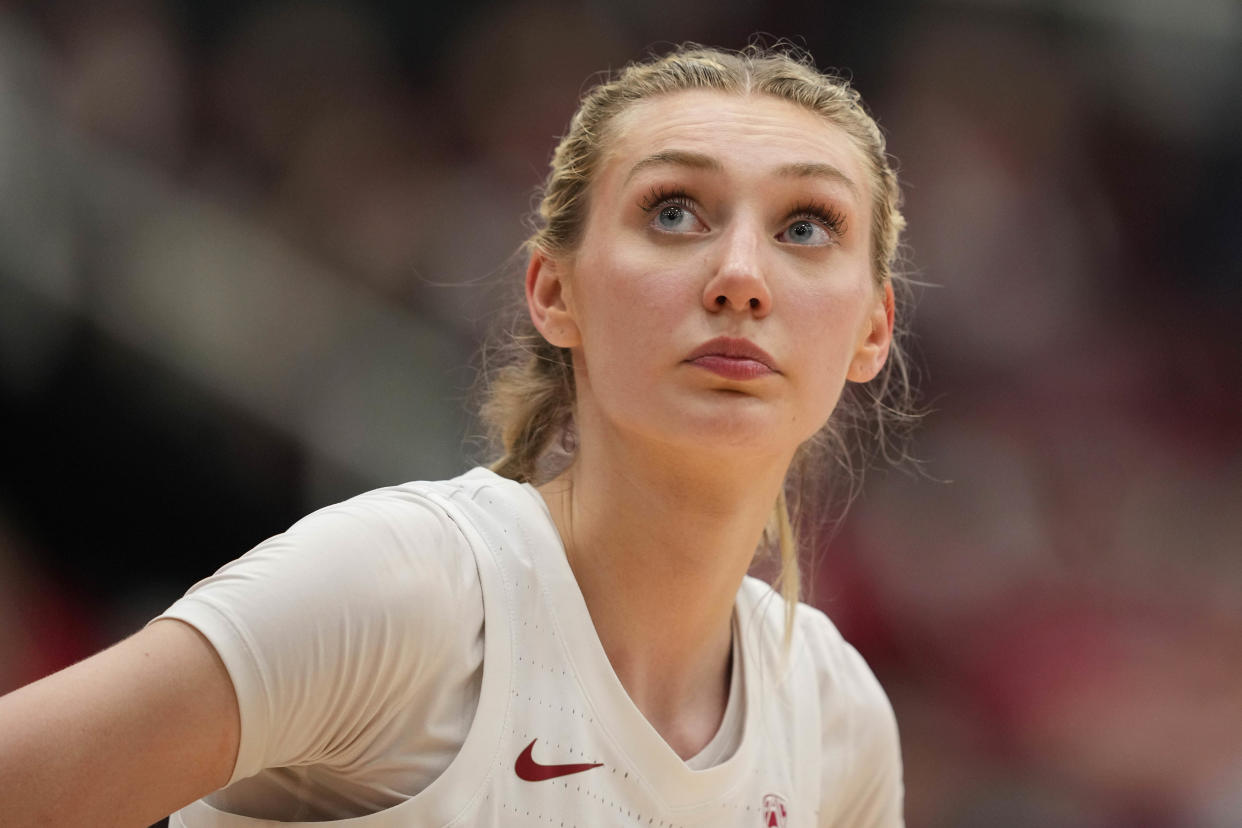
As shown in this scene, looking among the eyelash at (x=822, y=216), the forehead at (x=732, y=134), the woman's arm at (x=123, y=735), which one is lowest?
the woman's arm at (x=123, y=735)

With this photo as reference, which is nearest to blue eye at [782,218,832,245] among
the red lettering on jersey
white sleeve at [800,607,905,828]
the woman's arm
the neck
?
the neck

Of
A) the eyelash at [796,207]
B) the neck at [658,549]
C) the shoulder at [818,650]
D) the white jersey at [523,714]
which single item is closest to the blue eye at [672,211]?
the eyelash at [796,207]

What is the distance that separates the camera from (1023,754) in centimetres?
448

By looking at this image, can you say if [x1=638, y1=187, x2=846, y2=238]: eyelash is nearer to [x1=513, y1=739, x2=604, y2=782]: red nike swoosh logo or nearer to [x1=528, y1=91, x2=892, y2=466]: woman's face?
[x1=528, y1=91, x2=892, y2=466]: woman's face

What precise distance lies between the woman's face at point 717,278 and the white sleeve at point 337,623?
18.5 inches

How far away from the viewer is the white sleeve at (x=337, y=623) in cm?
177

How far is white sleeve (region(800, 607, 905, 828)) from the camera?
277 centimetres

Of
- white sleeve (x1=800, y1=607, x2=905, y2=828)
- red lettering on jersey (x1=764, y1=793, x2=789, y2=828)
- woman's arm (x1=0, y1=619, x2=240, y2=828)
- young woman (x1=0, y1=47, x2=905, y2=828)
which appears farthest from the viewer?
white sleeve (x1=800, y1=607, x2=905, y2=828)

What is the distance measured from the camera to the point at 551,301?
8.52 feet

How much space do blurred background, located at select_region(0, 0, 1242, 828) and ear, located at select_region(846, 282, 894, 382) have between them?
1.80 m

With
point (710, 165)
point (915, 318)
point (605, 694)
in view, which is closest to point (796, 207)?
point (710, 165)

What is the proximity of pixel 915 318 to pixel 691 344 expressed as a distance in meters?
2.77

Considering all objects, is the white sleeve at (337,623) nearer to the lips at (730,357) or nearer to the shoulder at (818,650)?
the lips at (730,357)

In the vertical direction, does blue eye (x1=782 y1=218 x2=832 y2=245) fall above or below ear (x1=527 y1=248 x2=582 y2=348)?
above
